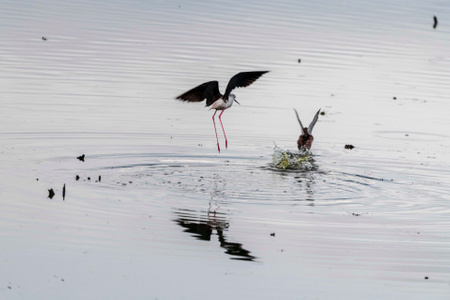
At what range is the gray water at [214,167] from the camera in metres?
8.80

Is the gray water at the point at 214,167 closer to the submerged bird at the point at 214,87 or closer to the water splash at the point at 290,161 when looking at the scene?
the water splash at the point at 290,161

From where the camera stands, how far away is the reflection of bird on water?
9.45m

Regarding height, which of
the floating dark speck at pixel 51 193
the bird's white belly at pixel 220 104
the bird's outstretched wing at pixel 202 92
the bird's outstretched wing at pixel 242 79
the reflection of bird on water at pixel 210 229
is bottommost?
the reflection of bird on water at pixel 210 229

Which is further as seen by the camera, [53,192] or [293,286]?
[53,192]

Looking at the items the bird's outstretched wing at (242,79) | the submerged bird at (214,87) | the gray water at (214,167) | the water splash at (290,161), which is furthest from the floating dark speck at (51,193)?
the water splash at (290,161)

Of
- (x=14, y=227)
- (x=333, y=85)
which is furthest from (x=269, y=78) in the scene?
(x=14, y=227)

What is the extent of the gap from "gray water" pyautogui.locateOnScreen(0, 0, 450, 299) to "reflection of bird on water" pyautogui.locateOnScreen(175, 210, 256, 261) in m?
0.03

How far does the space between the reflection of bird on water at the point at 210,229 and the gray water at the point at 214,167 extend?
3 centimetres

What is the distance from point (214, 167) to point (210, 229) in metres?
3.15

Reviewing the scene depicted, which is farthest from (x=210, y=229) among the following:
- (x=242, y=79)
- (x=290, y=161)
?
(x=242, y=79)

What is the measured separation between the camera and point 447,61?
23688mm

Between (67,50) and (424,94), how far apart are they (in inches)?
308

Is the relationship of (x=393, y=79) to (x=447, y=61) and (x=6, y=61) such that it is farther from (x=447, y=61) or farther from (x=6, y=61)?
(x=6, y=61)

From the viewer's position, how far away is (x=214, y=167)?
13.3 m
